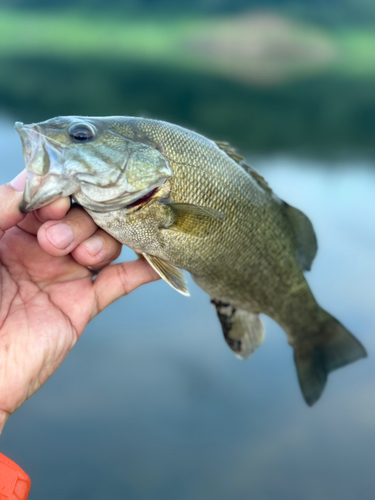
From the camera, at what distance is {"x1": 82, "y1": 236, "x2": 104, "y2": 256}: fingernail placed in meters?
1.40

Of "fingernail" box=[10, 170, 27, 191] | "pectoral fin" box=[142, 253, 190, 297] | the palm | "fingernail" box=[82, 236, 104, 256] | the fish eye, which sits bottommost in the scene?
the palm

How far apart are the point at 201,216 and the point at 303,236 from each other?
1.94 feet

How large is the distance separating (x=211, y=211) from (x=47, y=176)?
0.58m

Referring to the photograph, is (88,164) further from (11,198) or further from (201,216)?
(201,216)

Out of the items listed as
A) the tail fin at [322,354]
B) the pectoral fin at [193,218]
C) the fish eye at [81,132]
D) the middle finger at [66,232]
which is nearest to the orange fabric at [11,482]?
the middle finger at [66,232]

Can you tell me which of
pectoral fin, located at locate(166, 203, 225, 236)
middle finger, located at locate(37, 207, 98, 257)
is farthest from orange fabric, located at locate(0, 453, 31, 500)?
pectoral fin, located at locate(166, 203, 225, 236)

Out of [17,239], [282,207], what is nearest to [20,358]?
[17,239]

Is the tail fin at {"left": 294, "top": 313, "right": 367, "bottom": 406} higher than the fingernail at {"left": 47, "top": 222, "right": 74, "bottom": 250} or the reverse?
the reverse

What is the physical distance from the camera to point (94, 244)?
1407 mm

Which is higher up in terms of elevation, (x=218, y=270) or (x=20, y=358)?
(x=218, y=270)

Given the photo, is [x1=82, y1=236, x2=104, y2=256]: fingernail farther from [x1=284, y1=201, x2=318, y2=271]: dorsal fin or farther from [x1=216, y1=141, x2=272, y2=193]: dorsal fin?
[x1=284, y1=201, x2=318, y2=271]: dorsal fin

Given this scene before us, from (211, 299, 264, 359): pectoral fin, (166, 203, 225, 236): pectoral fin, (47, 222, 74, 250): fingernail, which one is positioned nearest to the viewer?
(47, 222, 74, 250): fingernail

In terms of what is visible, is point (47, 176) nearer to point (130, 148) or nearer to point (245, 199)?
point (130, 148)

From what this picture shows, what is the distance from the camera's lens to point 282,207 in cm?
172
